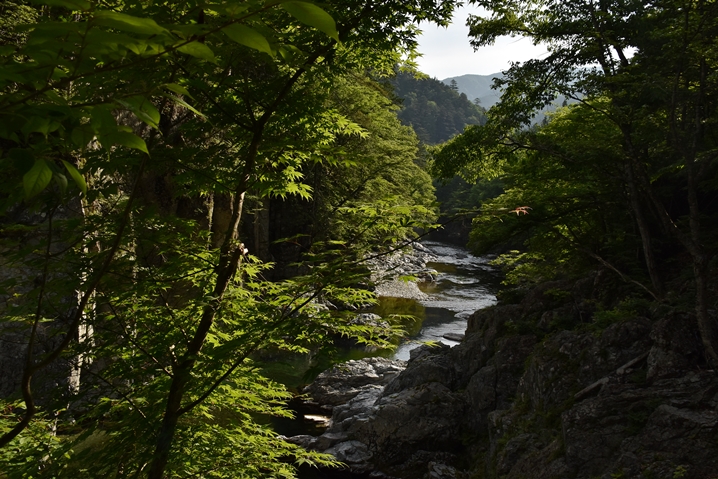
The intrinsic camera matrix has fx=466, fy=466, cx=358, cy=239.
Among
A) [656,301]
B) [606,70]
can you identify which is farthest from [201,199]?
[656,301]

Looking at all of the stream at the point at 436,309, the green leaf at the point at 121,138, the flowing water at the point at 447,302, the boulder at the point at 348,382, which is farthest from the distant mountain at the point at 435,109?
the green leaf at the point at 121,138

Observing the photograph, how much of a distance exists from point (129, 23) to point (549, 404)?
27.8 feet

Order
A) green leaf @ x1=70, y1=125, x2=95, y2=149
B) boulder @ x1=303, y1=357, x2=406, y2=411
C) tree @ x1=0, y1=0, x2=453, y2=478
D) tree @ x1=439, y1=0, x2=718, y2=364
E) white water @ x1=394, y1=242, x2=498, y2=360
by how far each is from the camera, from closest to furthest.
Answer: green leaf @ x1=70, y1=125, x2=95, y2=149, tree @ x1=0, y1=0, x2=453, y2=478, tree @ x1=439, y1=0, x2=718, y2=364, boulder @ x1=303, y1=357, x2=406, y2=411, white water @ x1=394, y1=242, x2=498, y2=360

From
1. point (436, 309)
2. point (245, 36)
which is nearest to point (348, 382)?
point (436, 309)

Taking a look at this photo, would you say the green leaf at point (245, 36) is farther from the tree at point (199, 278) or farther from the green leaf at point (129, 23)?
the tree at point (199, 278)

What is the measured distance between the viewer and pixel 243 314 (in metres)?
3.13

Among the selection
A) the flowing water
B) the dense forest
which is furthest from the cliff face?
the flowing water

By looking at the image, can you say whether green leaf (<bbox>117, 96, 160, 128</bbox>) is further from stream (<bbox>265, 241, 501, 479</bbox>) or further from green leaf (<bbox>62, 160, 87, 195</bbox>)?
stream (<bbox>265, 241, 501, 479</bbox>)

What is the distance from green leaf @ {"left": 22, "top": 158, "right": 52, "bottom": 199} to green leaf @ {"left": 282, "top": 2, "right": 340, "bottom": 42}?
1.69ft

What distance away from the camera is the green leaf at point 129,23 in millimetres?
647

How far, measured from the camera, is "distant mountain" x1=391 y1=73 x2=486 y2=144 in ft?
324

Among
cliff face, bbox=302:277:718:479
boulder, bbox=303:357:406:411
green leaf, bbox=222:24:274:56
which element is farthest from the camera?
boulder, bbox=303:357:406:411

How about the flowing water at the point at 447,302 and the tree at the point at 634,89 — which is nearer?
the tree at the point at 634,89

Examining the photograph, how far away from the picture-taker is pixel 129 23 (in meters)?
0.66
